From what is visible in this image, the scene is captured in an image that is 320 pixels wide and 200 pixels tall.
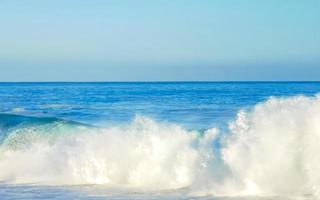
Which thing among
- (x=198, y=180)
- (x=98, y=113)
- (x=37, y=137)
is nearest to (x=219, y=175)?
(x=198, y=180)

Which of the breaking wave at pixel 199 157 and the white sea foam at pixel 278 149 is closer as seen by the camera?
the white sea foam at pixel 278 149

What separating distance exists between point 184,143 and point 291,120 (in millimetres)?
2783

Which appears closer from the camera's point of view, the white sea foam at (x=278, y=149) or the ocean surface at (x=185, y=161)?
the white sea foam at (x=278, y=149)

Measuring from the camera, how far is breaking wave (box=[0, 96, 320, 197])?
38.5 ft

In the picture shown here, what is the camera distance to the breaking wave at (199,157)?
462 inches

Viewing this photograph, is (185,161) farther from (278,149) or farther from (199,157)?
(278,149)

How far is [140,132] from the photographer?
14734 millimetres

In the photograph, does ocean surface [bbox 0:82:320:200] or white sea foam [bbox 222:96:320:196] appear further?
ocean surface [bbox 0:82:320:200]

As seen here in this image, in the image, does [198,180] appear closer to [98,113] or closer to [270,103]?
[270,103]

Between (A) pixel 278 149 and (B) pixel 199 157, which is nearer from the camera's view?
(A) pixel 278 149

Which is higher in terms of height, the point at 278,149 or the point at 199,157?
the point at 278,149

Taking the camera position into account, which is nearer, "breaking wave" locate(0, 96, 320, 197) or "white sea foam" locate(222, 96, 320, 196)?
"white sea foam" locate(222, 96, 320, 196)

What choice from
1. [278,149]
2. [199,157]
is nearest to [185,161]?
[199,157]

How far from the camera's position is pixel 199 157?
527 inches
